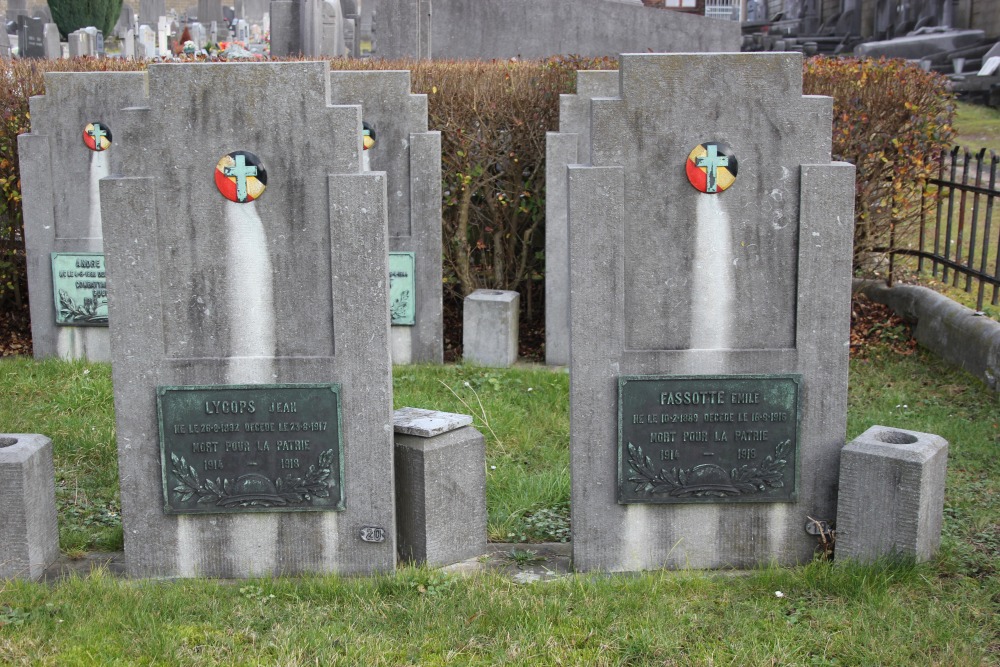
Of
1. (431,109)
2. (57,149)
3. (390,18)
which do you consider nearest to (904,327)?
(431,109)

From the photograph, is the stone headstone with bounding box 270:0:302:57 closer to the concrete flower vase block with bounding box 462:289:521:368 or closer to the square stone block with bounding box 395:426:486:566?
the concrete flower vase block with bounding box 462:289:521:368

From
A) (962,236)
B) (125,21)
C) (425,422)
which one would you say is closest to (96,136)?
(425,422)

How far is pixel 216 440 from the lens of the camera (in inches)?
174

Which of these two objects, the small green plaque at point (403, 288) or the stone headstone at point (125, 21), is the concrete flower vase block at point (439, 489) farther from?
the stone headstone at point (125, 21)

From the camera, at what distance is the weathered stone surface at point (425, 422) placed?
458 centimetres

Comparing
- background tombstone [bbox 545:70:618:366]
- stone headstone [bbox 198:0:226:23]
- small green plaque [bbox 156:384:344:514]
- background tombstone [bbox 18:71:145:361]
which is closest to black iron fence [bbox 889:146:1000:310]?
background tombstone [bbox 545:70:618:366]

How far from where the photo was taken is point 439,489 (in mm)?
4570

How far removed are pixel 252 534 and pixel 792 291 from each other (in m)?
2.41

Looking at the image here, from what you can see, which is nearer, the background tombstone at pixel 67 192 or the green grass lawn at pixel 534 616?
the green grass lawn at pixel 534 616

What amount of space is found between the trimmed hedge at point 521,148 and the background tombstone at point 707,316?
4.65 metres

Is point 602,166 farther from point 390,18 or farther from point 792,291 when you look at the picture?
point 390,18

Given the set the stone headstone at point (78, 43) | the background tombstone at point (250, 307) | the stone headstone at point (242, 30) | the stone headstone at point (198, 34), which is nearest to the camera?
the background tombstone at point (250, 307)

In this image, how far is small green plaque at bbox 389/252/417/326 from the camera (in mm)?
8227

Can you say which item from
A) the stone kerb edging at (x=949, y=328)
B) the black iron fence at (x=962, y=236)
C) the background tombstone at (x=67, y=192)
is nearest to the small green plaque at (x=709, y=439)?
the stone kerb edging at (x=949, y=328)
